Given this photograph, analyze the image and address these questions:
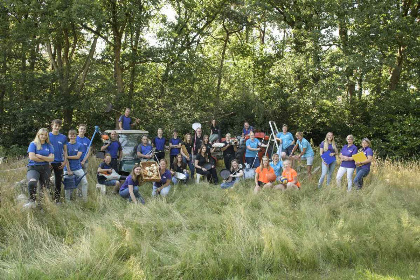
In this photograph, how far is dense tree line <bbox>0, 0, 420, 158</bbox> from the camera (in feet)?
47.5

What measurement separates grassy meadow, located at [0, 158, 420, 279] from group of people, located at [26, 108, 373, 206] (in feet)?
2.21

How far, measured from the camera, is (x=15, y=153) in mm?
14648

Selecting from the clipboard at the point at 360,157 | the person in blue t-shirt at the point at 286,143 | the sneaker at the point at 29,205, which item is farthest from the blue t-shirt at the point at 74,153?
the clipboard at the point at 360,157

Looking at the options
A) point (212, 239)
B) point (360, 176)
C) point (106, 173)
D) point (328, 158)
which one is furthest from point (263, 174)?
point (106, 173)

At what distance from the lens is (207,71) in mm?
17297

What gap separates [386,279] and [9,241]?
5142mm

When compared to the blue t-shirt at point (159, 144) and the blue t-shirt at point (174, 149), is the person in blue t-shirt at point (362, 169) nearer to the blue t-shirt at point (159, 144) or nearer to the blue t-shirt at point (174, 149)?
the blue t-shirt at point (174, 149)

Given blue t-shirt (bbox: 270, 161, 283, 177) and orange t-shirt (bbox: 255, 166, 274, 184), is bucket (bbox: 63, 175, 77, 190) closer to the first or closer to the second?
orange t-shirt (bbox: 255, 166, 274, 184)

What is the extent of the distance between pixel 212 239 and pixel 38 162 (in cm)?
339

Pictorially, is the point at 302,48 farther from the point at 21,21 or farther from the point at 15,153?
the point at 15,153

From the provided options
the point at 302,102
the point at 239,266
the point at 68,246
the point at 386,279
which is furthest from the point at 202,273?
the point at 302,102

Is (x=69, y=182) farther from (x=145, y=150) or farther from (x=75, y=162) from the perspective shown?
(x=145, y=150)

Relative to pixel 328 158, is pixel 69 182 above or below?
below

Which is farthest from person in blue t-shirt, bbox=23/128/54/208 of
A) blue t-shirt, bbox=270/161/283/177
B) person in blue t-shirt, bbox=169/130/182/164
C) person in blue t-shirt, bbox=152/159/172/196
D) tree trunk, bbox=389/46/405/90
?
tree trunk, bbox=389/46/405/90
